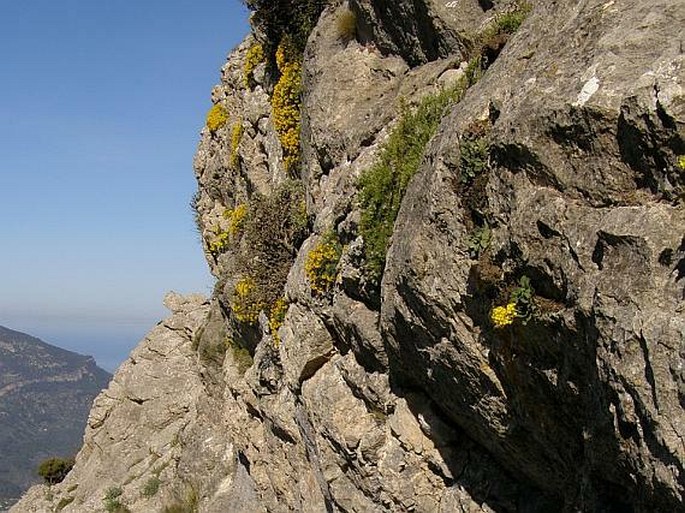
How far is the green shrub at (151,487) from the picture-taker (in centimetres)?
2050

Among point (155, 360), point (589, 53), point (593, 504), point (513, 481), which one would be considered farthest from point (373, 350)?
point (155, 360)

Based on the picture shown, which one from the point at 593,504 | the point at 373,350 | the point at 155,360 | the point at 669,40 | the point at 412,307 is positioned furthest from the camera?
the point at 155,360

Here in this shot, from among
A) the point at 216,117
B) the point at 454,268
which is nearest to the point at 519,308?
the point at 454,268

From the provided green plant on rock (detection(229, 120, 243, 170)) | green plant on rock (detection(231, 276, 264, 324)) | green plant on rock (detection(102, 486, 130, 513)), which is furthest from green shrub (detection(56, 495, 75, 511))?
green plant on rock (detection(229, 120, 243, 170))

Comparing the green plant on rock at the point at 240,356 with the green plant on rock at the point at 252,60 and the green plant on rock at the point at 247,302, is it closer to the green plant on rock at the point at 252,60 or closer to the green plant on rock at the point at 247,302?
the green plant on rock at the point at 247,302

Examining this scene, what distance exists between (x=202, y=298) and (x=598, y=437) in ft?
76.0

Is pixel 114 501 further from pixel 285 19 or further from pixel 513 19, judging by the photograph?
pixel 513 19

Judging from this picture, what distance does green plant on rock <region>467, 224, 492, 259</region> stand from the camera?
819cm

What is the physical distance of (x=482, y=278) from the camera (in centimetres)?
809

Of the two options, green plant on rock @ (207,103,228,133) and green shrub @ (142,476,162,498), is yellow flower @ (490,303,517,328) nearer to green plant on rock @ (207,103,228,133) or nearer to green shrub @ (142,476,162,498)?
green shrub @ (142,476,162,498)

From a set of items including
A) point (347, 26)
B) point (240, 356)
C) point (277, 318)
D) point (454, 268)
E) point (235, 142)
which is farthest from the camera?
point (235, 142)

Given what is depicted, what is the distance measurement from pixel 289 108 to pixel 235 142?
12.9 feet

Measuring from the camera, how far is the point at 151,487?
20.6 meters

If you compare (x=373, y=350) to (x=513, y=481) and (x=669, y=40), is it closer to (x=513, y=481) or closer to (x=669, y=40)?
(x=513, y=481)
